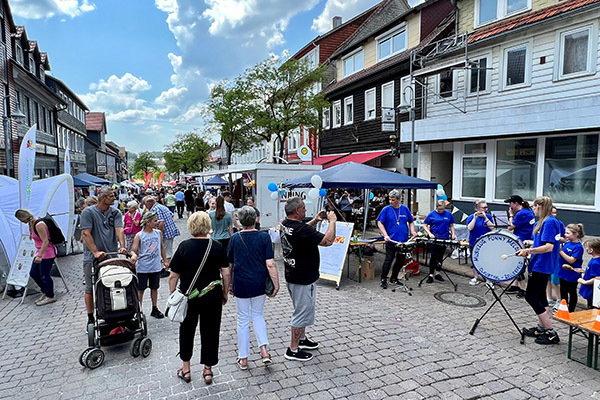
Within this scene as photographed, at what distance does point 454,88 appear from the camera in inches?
569

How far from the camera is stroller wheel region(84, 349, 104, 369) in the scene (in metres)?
3.88

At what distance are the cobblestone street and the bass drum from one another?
2.71ft

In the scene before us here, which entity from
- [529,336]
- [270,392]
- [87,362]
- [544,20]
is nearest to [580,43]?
[544,20]

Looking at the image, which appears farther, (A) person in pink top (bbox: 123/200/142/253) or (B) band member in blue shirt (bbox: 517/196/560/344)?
(A) person in pink top (bbox: 123/200/142/253)

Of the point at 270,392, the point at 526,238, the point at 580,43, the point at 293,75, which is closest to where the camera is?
the point at 270,392

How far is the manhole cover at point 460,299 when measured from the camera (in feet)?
19.9

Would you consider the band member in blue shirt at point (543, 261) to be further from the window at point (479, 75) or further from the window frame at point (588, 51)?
the window at point (479, 75)

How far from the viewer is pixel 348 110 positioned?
70.7 feet

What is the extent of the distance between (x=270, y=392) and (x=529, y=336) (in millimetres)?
3446

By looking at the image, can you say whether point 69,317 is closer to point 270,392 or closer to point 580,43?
point 270,392

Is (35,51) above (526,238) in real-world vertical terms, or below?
above

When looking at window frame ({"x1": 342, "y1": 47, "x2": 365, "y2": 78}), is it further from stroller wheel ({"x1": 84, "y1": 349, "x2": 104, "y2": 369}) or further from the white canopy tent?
stroller wheel ({"x1": 84, "y1": 349, "x2": 104, "y2": 369})

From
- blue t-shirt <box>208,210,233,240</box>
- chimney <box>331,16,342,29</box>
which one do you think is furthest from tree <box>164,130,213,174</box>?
blue t-shirt <box>208,210,233,240</box>

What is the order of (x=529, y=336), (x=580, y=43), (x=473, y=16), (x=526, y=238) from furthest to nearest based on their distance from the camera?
(x=473, y=16) < (x=580, y=43) < (x=526, y=238) < (x=529, y=336)
